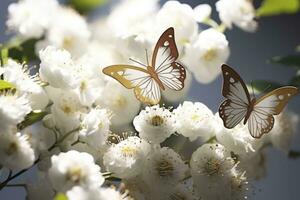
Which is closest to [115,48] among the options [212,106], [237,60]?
[212,106]

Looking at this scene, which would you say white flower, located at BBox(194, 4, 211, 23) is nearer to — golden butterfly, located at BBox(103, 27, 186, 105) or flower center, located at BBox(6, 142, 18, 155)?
golden butterfly, located at BBox(103, 27, 186, 105)

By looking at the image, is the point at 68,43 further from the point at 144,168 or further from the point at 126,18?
the point at 144,168

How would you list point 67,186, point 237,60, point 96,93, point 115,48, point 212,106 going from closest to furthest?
1. point 67,186
2. point 96,93
3. point 115,48
4. point 212,106
5. point 237,60

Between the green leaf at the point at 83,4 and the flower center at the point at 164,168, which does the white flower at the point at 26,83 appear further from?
the green leaf at the point at 83,4

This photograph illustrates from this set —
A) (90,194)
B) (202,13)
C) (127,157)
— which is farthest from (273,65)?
(90,194)

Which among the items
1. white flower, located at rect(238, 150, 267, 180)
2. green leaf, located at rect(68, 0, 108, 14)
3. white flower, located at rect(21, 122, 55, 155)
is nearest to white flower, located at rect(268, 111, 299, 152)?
white flower, located at rect(238, 150, 267, 180)

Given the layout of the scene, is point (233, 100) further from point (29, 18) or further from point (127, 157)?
point (29, 18)

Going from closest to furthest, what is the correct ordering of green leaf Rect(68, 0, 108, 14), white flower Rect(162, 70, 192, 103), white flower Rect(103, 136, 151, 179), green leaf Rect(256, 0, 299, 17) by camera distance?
white flower Rect(103, 136, 151, 179), white flower Rect(162, 70, 192, 103), green leaf Rect(256, 0, 299, 17), green leaf Rect(68, 0, 108, 14)
